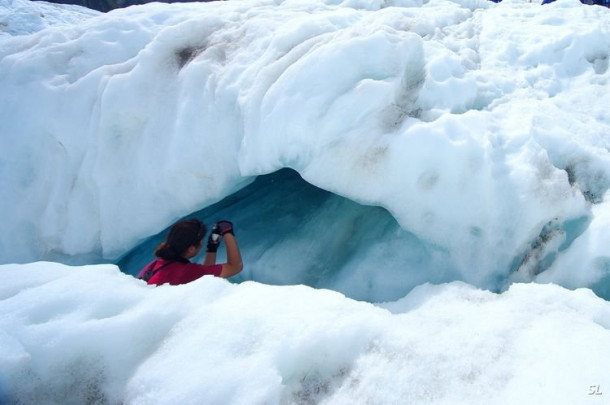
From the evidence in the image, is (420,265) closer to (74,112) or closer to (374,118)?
(374,118)

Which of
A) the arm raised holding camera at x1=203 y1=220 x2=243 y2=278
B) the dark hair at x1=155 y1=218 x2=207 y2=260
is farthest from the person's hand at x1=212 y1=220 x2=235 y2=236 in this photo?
the dark hair at x1=155 y1=218 x2=207 y2=260

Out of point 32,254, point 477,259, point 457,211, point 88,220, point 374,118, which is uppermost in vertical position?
point 374,118

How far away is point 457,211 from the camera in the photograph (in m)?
2.21

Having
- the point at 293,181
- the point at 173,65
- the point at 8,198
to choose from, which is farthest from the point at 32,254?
the point at 293,181

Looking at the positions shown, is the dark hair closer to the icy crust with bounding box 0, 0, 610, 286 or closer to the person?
the person

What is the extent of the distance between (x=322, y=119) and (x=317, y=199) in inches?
37.4

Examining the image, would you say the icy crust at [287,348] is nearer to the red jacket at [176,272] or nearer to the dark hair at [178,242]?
the red jacket at [176,272]

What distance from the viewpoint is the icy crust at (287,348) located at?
1352 mm

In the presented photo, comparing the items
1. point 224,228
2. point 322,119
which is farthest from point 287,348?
point 322,119

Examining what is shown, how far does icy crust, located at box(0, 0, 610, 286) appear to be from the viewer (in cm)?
221

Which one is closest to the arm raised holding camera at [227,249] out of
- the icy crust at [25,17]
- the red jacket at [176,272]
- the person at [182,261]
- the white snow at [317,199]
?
the person at [182,261]

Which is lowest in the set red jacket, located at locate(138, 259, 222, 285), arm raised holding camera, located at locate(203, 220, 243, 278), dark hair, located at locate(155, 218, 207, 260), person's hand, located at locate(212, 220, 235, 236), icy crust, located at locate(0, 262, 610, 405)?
arm raised holding camera, located at locate(203, 220, 243, 278)

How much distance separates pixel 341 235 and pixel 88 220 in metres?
1.64

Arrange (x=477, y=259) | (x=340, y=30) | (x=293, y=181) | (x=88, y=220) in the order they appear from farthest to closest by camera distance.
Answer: (x=293, y=181), (x=88, y=220), (x=340, y=30), (x=477, y=259)
